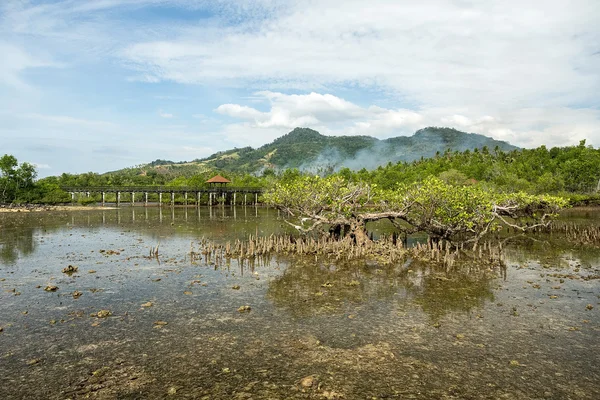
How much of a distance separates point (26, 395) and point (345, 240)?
69.1 feet

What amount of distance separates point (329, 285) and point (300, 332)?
237 inches

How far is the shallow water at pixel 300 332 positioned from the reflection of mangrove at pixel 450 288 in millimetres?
89

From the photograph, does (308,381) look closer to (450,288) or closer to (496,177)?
(450,288)

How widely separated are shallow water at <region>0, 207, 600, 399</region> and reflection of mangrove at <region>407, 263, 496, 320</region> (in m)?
0.09

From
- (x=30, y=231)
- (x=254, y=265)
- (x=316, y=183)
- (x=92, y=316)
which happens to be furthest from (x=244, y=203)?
(x=92, y=316)

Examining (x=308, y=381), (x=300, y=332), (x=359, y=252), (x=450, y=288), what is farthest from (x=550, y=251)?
(x=308, y=381)

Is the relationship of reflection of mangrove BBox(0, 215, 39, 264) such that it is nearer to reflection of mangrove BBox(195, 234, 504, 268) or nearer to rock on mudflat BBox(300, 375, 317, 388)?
reflection of mangrove BBox(195, 234, 504, 268)

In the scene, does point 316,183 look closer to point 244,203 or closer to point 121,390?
point 121,390

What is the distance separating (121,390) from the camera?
9086 millimetres

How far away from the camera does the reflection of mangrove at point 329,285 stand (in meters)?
15.7

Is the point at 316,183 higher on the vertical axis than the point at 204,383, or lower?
higher

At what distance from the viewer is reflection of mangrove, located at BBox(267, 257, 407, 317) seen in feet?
51.5

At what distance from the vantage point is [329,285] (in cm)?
1856

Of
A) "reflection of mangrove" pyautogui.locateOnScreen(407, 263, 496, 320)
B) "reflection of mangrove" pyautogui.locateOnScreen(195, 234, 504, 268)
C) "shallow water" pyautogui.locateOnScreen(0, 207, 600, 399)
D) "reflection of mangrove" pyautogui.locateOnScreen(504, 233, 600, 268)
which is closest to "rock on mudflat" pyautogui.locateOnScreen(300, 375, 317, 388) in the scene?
"shallow water" pyautogui.locateOnScreen(0, 207, 600, 399)
